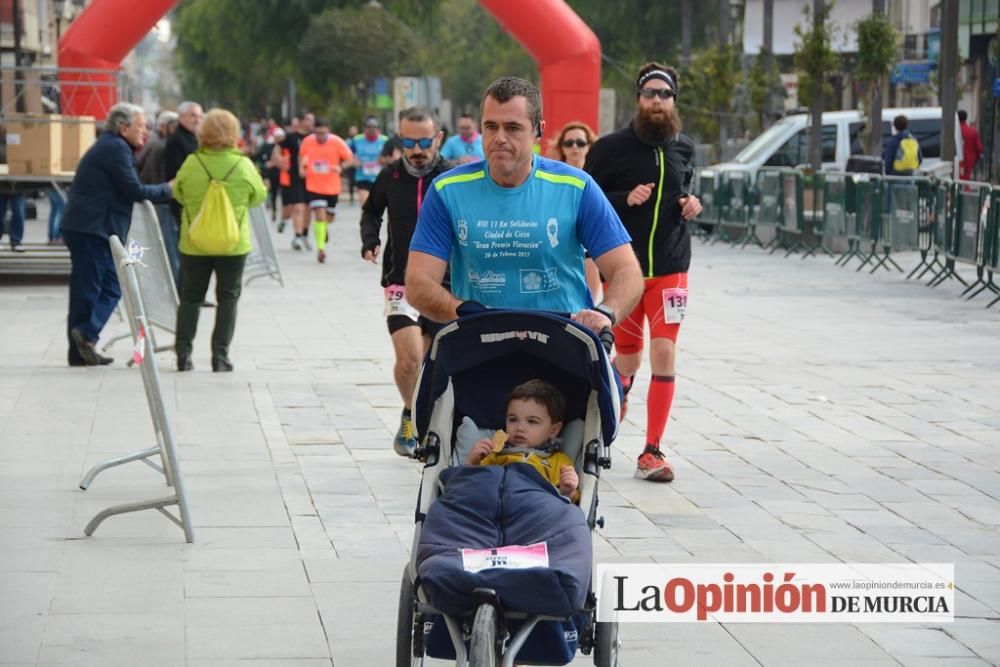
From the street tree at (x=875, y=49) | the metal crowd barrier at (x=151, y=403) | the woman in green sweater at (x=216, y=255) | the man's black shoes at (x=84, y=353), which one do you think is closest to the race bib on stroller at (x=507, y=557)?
the metal crowd barrier at (x=151, y=403)

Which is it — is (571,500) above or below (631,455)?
above

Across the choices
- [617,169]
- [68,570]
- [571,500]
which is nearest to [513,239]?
[571,500]

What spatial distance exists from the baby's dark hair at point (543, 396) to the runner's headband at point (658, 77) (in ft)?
12.4

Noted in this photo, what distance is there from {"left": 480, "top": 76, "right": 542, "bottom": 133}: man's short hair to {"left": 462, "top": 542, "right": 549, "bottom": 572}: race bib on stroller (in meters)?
1.44

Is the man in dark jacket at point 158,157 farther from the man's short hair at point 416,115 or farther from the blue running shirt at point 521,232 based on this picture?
the blue running shirt at point 521,232

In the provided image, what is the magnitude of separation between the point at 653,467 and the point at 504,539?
3920mm

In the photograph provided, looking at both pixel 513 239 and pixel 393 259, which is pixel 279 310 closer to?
pixel 393 259

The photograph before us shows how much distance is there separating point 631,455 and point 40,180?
1266 cm

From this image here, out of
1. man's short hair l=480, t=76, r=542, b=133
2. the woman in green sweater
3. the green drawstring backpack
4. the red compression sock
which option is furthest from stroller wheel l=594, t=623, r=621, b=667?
the green drawstring backpack

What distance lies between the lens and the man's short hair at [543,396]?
17.0 ft

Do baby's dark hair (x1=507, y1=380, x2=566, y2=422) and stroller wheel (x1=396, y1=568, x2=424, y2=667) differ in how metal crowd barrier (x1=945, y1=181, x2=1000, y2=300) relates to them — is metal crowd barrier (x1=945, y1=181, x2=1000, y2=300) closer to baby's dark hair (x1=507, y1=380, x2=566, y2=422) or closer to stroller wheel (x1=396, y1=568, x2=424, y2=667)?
baby's dark hair (x1=507, y1=380, x2=566, y2=422)

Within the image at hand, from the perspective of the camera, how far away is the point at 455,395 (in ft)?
17.6

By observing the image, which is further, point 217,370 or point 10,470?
point 217,370

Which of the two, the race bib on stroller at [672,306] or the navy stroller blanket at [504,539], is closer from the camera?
the navy stroller blanket at [504,539]
